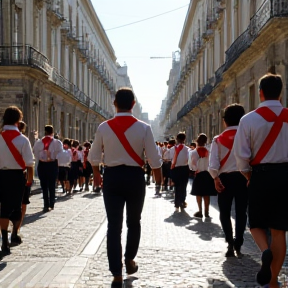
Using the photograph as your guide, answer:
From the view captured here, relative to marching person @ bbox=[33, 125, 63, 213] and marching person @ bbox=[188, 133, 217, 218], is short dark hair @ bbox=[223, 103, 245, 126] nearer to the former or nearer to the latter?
marching person @ bbox=[188, 133, 217, 218]

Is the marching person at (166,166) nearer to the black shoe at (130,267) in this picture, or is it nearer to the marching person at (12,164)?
the marching person at (12,164)

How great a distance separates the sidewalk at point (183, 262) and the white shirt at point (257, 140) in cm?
137

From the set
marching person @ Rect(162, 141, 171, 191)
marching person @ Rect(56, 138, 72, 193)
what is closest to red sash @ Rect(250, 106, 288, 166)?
marching person @ Rect(56, 138, 72, 193)

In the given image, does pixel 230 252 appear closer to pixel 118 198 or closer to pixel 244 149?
pixel 118 198

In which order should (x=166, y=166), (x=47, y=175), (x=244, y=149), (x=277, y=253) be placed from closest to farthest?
Result: (x=277, y=253) → (x=244, y=149) → (x=47, y=175) → (x=166, y=166)

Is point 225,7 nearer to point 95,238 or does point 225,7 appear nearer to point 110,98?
point 95,238

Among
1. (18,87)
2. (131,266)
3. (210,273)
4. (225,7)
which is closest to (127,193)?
(131,266)

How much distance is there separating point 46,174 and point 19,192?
476 cm

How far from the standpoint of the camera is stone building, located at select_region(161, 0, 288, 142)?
56.3 feet

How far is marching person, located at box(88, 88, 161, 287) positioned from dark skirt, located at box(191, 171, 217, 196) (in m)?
5.55

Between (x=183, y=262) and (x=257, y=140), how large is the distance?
88.2 inches

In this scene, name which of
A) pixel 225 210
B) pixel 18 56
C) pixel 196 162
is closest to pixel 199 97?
pixel 18 56

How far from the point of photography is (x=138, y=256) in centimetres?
712

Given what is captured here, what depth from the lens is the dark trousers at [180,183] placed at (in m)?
12.9
